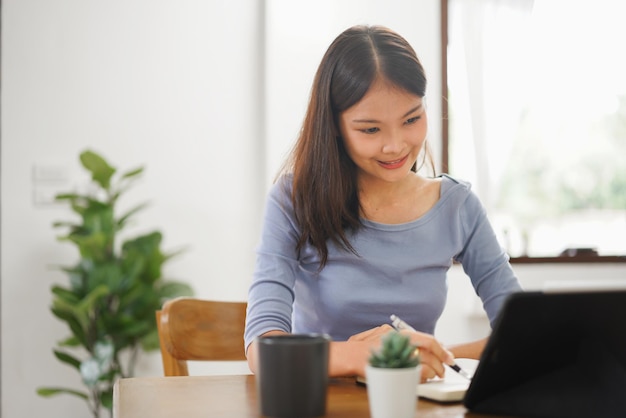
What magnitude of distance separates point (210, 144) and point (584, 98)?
74.2 inches

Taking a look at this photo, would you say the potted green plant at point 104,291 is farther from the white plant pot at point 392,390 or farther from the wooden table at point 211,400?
the white plant pot at point 392,390

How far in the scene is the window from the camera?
3.76 metres

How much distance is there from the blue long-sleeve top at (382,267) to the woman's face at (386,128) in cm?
12

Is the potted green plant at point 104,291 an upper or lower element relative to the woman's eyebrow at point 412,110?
lower

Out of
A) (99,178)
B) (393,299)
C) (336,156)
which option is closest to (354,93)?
(336,156)

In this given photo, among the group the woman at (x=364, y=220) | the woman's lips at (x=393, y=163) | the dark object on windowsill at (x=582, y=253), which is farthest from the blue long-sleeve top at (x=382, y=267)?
the dark object on windowsill at (x=582, y=253)

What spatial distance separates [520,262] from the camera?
3.82 metres

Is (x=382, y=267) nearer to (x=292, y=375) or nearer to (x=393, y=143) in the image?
(x=393, y=143)

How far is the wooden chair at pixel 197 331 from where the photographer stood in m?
1.42

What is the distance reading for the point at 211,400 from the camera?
0.98 m

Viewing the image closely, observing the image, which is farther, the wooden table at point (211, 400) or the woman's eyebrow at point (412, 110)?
the woman's eyebrow at point (412, 110)

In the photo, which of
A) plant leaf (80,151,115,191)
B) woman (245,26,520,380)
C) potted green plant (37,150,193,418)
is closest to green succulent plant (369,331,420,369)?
woman (245,26,520,380)

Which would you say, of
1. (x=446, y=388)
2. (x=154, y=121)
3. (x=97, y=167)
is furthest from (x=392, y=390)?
(x=154, y=121)

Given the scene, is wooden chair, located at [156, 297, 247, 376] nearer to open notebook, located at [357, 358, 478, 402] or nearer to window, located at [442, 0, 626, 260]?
open notebook, located at [357, 358, 478, 402]
